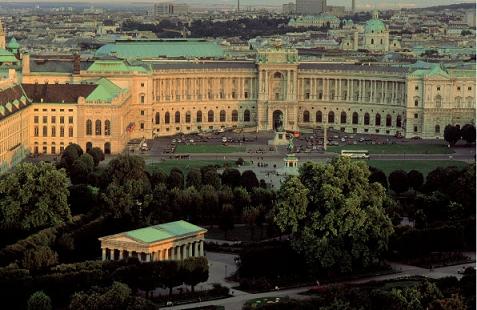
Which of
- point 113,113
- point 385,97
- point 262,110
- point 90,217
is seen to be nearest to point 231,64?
point 262,110

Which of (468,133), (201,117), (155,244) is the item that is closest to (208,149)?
(201,117)

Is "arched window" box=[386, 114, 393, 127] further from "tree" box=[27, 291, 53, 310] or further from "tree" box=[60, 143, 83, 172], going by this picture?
"tree" box=[27, 291, 53, 310]

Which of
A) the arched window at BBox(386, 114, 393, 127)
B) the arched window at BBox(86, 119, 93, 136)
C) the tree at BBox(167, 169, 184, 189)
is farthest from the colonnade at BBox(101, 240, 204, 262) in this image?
the arched window at BBox(386, 114, 393, 127)

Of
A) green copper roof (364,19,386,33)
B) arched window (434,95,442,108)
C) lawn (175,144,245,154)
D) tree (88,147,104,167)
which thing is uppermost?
green copper roof (364,19,386,33)

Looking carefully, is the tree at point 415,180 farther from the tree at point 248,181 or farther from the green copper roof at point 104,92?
the green copper roof at point 104,92

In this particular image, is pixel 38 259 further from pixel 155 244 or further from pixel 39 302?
pixel 39 302

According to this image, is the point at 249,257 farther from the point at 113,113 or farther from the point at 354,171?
the point at 113,113
